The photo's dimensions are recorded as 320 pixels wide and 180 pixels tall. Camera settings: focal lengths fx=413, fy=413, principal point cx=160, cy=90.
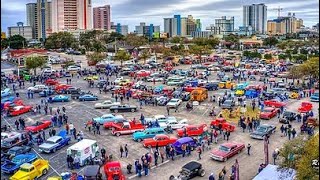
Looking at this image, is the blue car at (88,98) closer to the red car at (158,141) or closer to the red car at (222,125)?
the red car at (222,125)

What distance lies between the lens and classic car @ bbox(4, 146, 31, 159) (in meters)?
24.9

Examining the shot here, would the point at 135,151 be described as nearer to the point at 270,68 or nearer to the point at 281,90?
the point at 281,90

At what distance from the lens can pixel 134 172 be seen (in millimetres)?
22641

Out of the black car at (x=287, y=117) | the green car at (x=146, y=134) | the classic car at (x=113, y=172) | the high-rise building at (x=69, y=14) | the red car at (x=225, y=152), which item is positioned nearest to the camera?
the classic car at (x=113, y=172)

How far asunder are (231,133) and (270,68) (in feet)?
138

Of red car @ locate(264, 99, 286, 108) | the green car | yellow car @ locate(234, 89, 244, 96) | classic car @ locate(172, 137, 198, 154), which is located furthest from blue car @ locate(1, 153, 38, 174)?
yellow car @ locate(234, 89, 244, 96)

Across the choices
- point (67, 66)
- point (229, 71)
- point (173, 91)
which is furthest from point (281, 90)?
point (67, 66)

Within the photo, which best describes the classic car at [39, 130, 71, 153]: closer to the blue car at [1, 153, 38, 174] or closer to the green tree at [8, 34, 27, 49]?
the blue car at [1, 153, 38, 174]

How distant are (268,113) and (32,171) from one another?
21.1m

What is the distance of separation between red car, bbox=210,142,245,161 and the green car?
5.42 m

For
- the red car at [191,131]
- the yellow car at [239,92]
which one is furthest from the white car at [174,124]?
the yellow car at [239,92]

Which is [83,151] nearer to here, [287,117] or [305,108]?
[287,117]

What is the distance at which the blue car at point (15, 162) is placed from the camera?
2275 cm

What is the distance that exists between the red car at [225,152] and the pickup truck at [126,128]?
7374mm
